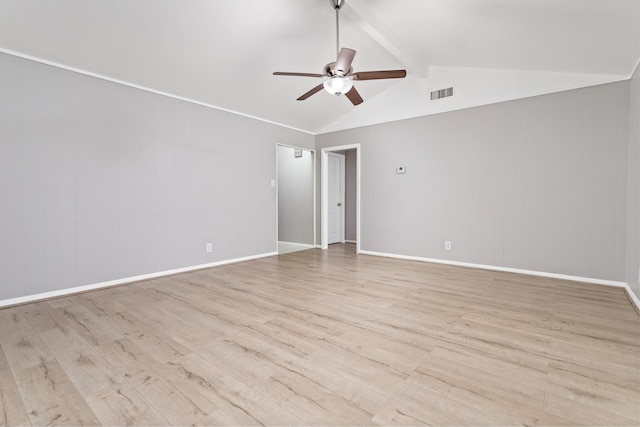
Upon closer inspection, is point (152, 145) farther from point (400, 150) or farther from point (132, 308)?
point (400, 150)

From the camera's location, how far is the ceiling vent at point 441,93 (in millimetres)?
4652

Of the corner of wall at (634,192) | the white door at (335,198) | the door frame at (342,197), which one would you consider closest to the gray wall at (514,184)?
the corner of wall at (634,192)

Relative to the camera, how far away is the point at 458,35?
347 centimetres

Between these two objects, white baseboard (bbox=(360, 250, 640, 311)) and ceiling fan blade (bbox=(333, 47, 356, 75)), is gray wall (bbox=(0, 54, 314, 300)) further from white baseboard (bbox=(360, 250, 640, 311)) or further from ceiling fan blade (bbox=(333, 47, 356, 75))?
white baseboard (bbox=(360, 250, 640, 311))

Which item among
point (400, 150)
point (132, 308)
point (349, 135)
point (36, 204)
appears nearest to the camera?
point (132, 308)

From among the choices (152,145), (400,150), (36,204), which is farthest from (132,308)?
(400,150)

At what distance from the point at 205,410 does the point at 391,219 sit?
14.6 feet

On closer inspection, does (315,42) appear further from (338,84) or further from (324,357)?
(324,357)

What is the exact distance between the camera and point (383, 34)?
334 centimetres

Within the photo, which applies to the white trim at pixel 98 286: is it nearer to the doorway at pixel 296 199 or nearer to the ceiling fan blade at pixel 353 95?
the doorway at pixel 296 199

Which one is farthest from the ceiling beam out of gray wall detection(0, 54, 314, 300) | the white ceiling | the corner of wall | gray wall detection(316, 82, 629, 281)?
gray wall detection(0, 54, 314, 300)

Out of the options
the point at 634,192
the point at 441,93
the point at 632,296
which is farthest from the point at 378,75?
the point at 632,296

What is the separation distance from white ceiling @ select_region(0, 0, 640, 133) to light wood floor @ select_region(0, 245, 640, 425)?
262 cm

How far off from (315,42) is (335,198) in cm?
385
